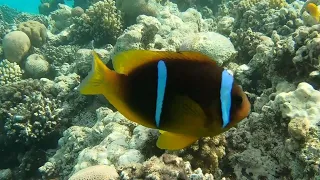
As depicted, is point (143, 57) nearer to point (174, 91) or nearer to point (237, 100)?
point (174, 91)

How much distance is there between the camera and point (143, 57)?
4.89 ft

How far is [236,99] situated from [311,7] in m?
5.29

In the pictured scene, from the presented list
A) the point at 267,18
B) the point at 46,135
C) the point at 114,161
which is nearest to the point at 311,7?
the point at 267,18

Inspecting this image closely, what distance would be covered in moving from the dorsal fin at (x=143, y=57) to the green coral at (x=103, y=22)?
→ 7017 millimetres

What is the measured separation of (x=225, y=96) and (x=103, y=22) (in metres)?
7.38

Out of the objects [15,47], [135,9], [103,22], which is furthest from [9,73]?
[135,9]

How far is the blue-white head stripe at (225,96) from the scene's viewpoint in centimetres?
140

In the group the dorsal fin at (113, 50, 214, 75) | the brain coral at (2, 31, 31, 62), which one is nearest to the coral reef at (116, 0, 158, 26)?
the brain coral at (2, 31, 31, 62)

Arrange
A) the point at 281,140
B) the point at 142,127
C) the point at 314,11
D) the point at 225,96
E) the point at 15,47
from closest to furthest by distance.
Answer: the point at 225,96
the point at 281,140
the point at 142,127
the point at 314,11
the point at 15,47

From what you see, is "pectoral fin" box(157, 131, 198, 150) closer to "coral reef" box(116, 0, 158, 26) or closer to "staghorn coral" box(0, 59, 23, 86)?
"coral reef" box(116, 0, 158, 26)

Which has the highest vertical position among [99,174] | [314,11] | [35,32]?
[314,11]

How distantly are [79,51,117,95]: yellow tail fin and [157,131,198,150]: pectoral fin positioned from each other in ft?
1.35

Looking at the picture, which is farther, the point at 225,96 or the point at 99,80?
the point at 99,80

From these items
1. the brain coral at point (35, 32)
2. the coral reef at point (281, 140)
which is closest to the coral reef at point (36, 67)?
the brain coral at point (35, 32)
